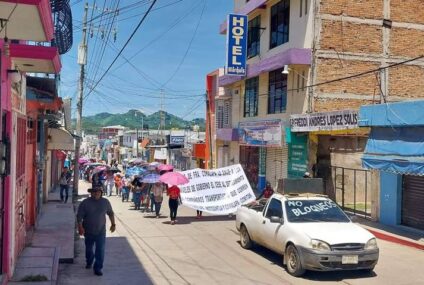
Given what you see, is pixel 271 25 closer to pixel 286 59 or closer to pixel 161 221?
pixel 286 59

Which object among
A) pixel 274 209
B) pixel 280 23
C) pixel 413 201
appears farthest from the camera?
pixel 280 23

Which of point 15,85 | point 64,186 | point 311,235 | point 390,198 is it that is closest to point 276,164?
point 390,198

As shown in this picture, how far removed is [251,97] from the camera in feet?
99.0

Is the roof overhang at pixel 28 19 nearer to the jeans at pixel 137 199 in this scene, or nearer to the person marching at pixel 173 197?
the person marching at pixel 173 197

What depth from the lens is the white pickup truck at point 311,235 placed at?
31.2 ft

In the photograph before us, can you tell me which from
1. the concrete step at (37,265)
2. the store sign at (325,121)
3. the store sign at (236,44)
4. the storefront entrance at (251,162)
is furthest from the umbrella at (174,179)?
the storefront entrance at (251,162)

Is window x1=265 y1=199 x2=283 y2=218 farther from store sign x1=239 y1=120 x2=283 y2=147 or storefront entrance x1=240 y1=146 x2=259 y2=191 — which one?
storefront entrance x1=240 y1=146 x2=259 y2=191

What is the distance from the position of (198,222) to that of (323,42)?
35.0 ft

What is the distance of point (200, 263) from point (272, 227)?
6.09 ft

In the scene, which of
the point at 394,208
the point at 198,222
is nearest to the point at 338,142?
the point at 394,208

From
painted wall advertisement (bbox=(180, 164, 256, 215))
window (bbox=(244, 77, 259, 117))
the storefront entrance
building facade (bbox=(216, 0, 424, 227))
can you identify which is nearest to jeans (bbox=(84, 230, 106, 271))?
painted wall advertisement (bbox=(180, 164, 256, 215))

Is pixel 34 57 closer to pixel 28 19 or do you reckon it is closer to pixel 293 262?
pixel 28 19

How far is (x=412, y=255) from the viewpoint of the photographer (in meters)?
12.3

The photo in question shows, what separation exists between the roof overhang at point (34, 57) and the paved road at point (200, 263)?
4.25 metres
